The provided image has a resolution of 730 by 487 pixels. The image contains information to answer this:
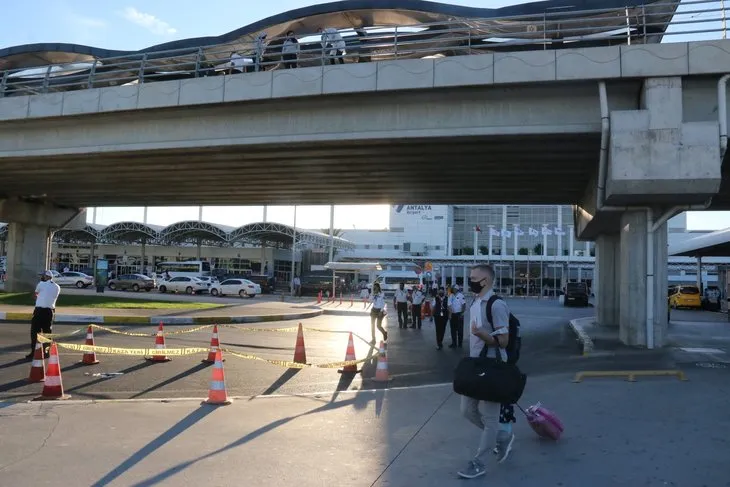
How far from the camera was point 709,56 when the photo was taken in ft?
42.0

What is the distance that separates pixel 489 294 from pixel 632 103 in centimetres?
1142

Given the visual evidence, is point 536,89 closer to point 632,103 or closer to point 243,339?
point 632,103

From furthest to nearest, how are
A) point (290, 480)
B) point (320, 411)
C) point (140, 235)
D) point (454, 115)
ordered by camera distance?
1. point (140, 235)
2. point (454, 115)
3. point (320, 411)
4. point (290, 480)

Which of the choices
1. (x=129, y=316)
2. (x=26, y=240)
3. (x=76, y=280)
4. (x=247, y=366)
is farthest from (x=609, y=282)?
(x=76, y=280)

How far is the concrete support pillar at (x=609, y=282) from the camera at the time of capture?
21531 millimetres

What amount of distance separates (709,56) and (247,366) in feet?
39.6

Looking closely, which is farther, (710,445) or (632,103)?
(632,103)

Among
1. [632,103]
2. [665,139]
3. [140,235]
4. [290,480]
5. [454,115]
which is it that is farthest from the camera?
[140,235]

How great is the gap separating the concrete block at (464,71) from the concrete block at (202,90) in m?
6.26

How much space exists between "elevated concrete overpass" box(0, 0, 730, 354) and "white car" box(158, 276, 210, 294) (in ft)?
85.6

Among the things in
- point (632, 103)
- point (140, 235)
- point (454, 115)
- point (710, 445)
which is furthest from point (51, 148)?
point (140, 235)

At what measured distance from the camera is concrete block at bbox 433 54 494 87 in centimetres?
1411

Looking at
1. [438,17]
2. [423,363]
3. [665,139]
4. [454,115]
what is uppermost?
[438,17]

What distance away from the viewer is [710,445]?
18.5 ft
